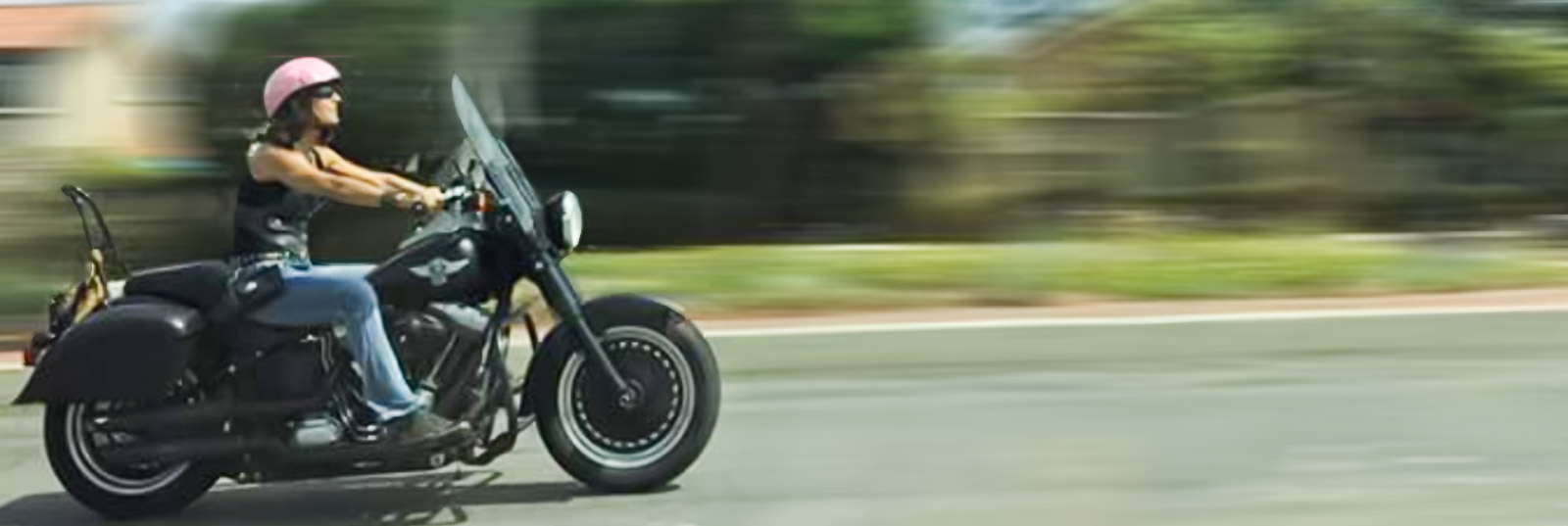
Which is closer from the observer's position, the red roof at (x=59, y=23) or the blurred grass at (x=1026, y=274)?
the blurred grass at (x=1026, y=274)

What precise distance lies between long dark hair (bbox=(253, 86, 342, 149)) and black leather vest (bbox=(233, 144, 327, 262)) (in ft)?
0.48

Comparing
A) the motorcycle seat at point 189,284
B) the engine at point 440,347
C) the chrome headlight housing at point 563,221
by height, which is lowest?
the engine at point 440,347

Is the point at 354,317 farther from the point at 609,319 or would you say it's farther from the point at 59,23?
the point at 59,23

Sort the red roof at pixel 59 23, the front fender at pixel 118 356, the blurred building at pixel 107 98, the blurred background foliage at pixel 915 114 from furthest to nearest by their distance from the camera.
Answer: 1. the red roof at pixel 59 23
2. the blurred building at pixel 107 98
3. the blurred background foliage at pixel 915 114
4. the front fender at pixel 118 356

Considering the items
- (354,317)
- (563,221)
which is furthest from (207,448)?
(563,221)

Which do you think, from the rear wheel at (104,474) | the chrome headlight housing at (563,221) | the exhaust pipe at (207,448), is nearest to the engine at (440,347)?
the chrome headlight housing at (563,221)

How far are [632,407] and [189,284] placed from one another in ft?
4.79

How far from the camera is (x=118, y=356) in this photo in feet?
21.5

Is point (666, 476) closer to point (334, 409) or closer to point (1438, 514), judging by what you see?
point (334, 409)

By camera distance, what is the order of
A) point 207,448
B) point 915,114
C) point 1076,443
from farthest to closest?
point 915,114 → point 1076,443 → point 207,448

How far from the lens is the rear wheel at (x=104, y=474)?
685 centimetres

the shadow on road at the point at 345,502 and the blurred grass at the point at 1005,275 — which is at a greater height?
the shadow on road at the point at 345,502

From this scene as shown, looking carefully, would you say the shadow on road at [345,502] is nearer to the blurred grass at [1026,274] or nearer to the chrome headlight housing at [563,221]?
the chrome headlight housing at [563,221]

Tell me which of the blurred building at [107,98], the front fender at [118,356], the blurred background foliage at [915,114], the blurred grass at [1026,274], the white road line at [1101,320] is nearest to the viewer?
the front fender at [118,356]
